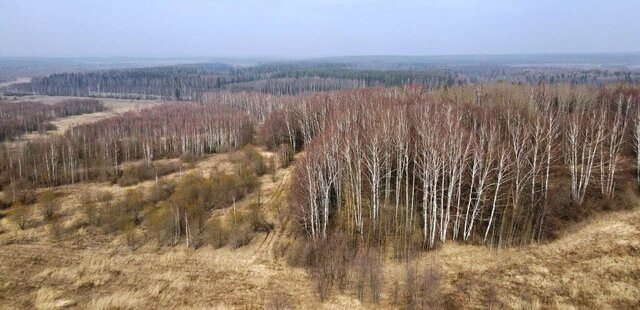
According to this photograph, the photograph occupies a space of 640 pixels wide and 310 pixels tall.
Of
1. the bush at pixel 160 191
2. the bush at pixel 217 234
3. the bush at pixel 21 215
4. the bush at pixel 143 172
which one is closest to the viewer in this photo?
the bush at pixel 217 234

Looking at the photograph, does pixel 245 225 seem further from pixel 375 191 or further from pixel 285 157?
pixel 285 157

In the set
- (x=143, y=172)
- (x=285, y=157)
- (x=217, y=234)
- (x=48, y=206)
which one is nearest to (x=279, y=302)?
(x=217, y=234)

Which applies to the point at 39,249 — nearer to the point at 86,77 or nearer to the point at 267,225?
the point at 267,225

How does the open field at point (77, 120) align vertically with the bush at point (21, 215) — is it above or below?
above

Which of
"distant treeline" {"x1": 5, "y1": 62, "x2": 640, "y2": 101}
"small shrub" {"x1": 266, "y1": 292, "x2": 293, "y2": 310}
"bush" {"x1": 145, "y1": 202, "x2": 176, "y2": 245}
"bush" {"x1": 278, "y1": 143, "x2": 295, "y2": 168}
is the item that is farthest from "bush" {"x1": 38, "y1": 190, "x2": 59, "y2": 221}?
"distant treeline" {"x1": 5, "y1": 62, "x2": 640, "y2": 101}

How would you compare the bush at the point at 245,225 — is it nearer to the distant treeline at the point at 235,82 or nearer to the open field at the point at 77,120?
the open field at the point at 77,120

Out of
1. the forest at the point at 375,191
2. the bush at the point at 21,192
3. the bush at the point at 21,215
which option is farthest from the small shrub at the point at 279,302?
the bush at the point at 21,192

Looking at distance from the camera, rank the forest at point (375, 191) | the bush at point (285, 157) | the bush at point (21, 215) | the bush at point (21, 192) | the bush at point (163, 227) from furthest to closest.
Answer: the bush at point (285, 157) < the bush at point (21, 192) < the bush at point (21, 215) < the bush at point (163, 227) < the forest at point (375, 191)

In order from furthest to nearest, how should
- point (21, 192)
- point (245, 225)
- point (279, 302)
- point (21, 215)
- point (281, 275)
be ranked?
point (21, 192), point (21, 215), point (245, 225), point (281, 275), point (279, 302)

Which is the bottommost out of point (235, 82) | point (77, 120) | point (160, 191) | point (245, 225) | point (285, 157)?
point (160, 191)
